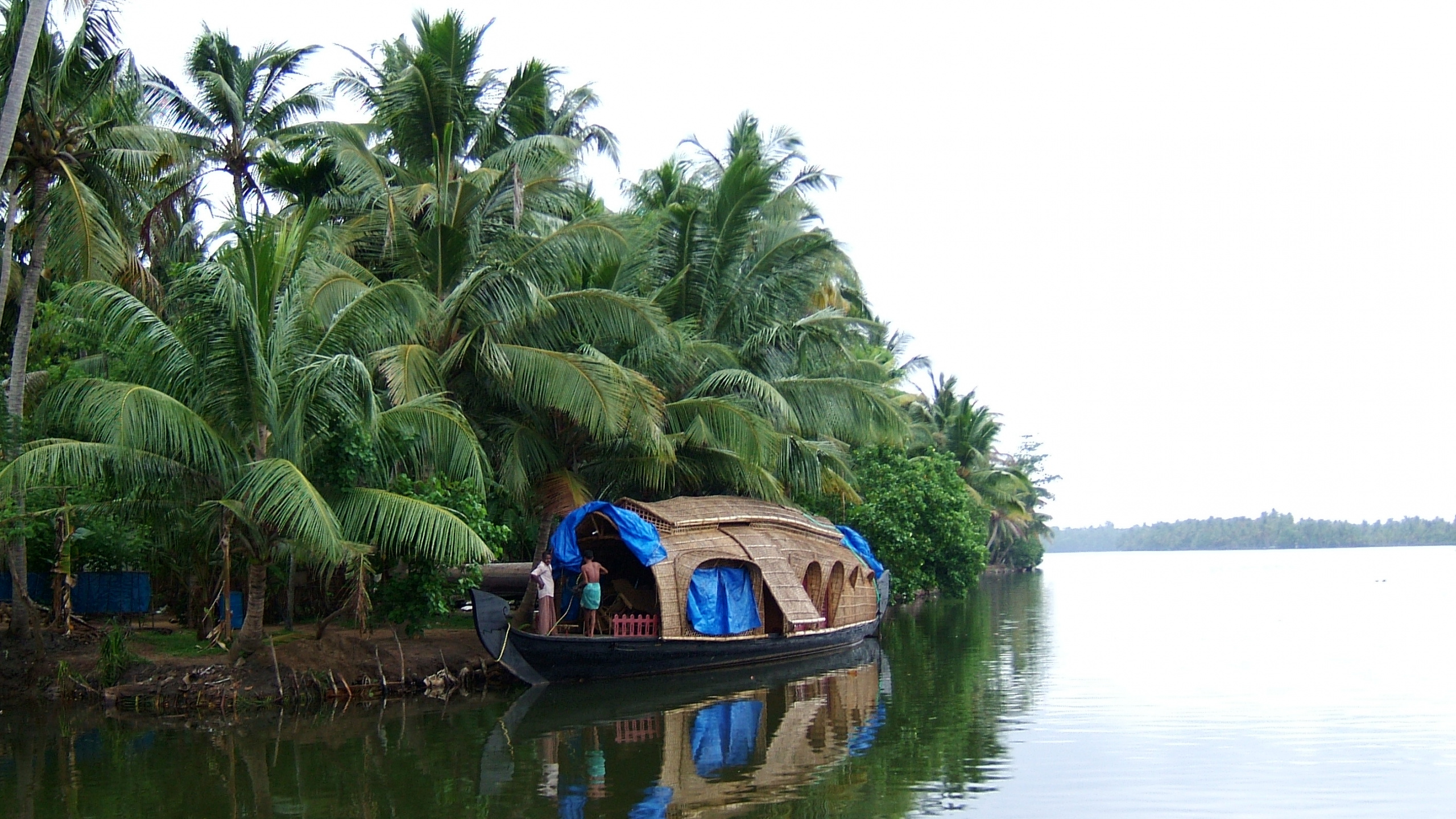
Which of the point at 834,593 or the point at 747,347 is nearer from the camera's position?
the point at 834,593

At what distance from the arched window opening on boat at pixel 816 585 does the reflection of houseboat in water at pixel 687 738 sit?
218cm

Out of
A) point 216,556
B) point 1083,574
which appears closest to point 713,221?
point 216,556

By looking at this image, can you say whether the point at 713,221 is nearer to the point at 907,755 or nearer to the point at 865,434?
the point at 865,434

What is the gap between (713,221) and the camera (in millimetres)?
17594

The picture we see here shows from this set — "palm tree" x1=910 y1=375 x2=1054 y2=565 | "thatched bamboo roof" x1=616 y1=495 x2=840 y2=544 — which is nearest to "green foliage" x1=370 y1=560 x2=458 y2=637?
"thatched bamboo roof" x1=616 y1=495 x2=840 y2=544

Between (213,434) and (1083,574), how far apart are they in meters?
53.3

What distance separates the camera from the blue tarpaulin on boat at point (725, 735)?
894 centimetres

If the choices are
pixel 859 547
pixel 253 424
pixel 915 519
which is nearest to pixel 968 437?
pixel 915 519

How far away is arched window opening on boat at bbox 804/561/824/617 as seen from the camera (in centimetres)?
1678

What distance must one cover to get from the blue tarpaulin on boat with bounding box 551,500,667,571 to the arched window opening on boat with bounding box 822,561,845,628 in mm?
3890

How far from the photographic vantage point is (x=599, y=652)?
43.3 ft

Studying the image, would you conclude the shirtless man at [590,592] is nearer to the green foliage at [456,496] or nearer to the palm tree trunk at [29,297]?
the green foliage at [456,496]

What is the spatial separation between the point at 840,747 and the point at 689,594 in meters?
4.75

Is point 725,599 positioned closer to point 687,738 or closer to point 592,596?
point 592,596
